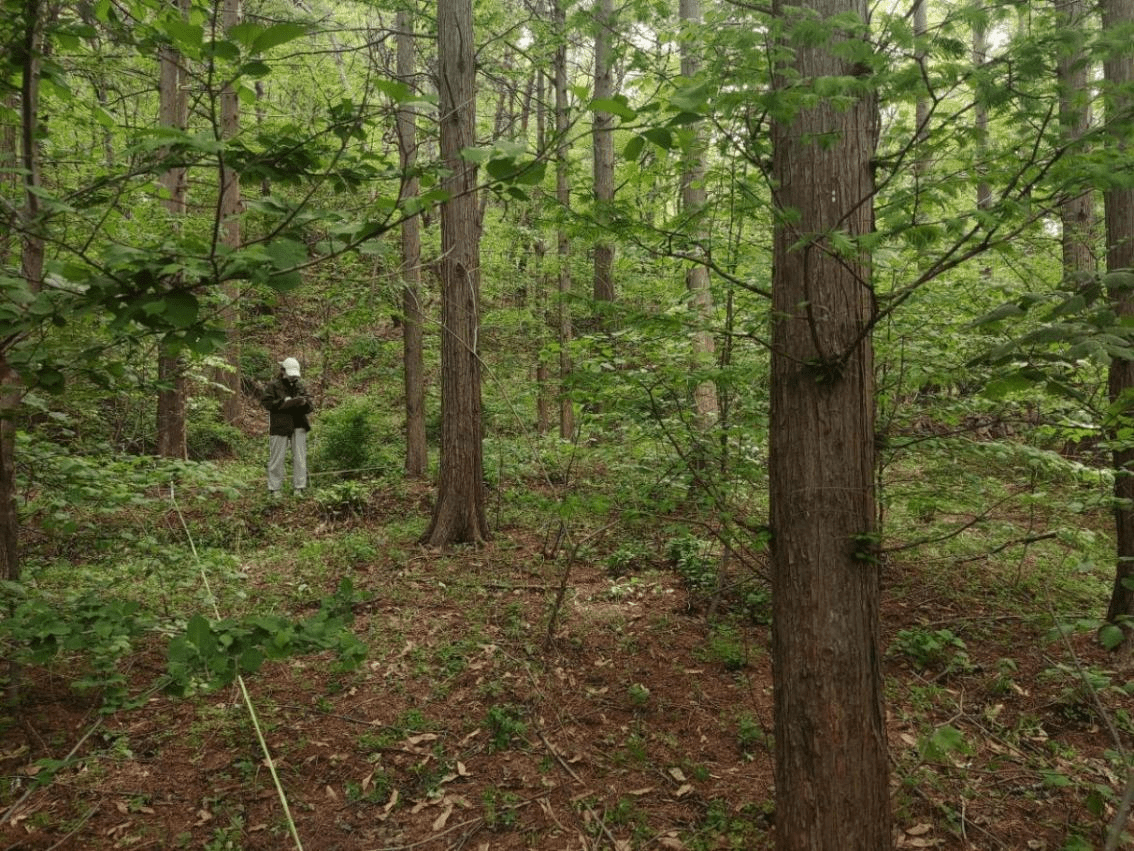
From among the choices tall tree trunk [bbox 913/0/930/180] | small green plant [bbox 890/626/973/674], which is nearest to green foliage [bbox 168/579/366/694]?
tall tree trunk [bbox 913/0/930/180]

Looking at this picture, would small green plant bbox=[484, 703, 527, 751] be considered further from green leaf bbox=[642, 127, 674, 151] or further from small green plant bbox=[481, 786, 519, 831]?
green leaf bbox=[642, 127, 674, 151]

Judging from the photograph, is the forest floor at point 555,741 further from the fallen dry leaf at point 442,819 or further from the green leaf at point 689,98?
the green leaf at point 689,98

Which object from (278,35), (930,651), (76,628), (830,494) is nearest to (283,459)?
(76,628)

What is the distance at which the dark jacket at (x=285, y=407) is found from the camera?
31.6ft

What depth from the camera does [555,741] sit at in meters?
4.20

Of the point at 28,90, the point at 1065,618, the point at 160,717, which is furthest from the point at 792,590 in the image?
the point at 160,717

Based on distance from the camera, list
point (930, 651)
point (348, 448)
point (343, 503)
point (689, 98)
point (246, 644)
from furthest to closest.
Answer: point (348, 448) < point (343, 503) < point (930, 651) < point (246, 644) < point (689, 98)

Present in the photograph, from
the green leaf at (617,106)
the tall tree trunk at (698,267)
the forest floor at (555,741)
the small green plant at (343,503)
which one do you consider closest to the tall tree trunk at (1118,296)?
the forest floor at (555,741)

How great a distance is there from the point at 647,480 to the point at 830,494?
8.88 feet

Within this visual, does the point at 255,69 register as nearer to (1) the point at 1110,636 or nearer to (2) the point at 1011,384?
(2) the point at 1011,384

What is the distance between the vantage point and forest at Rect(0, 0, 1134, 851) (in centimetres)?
194

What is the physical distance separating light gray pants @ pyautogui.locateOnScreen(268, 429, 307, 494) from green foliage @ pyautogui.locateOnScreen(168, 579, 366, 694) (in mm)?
8134

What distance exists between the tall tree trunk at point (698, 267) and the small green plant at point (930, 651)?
2259 mm

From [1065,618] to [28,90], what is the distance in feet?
19.1
